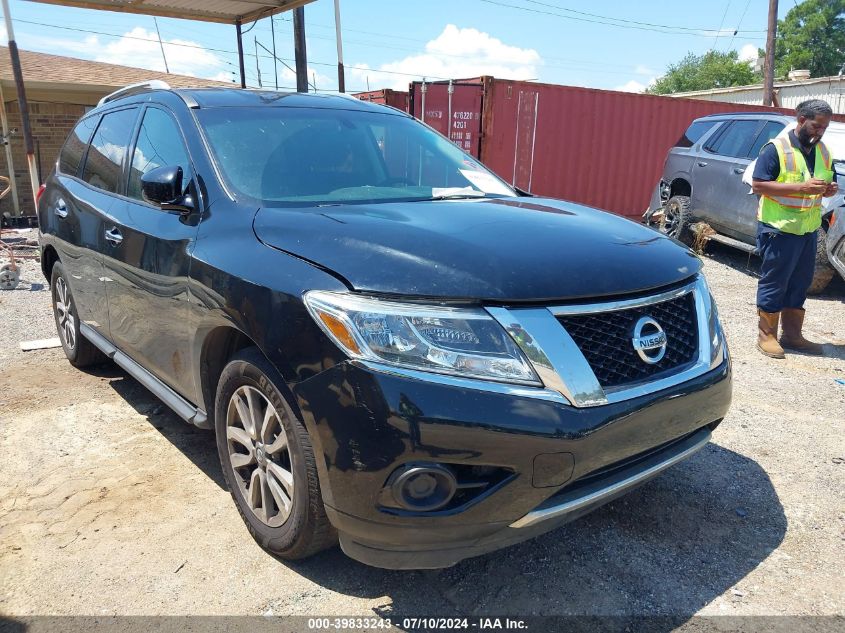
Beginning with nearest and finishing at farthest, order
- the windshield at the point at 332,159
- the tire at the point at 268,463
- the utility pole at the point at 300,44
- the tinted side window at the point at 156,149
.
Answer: the tire at the point at 268,463 < the windshield at the point at 332,159 < the tinted side window at the point at 156,149 < the utility pole at the point at 300,44

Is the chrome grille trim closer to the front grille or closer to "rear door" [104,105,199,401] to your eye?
the front grille

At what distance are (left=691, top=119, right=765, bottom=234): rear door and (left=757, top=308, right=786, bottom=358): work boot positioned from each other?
3374 mm

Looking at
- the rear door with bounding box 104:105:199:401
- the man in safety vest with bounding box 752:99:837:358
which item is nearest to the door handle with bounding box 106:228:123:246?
the rear door with bounding box 104:105:199:401

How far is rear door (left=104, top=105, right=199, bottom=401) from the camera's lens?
2.96 metres

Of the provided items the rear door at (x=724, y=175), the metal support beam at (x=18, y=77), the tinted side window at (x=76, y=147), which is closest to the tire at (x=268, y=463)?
the tinted side window at (x=76, y=147)

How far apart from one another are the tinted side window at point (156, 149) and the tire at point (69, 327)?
4.71ft

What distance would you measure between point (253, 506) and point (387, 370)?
1.09 metres

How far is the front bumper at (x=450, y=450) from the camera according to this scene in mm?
2002

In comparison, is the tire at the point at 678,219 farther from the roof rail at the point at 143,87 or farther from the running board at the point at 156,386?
the running board at the point at 156,386

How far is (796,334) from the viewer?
5.62m

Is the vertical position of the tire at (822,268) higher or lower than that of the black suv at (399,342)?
lower

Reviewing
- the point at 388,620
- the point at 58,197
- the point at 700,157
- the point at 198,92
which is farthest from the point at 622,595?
the point at 700,157

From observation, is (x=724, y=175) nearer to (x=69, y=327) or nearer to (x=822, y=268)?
(x=822, y=268)

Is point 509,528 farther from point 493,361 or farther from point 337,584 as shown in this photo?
point 337,584
